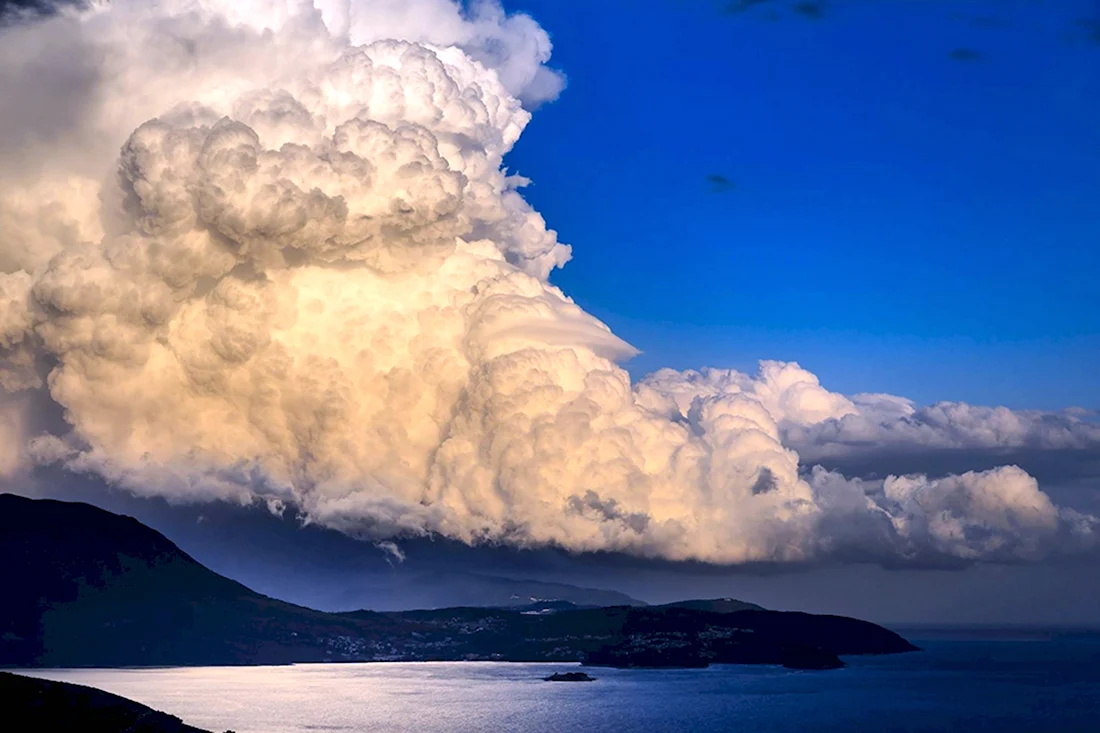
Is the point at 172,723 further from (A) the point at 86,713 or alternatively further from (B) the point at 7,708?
(B) the point at 7,708

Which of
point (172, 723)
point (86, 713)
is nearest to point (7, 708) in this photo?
point (86, 713)

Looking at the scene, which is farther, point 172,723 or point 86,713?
point 172,723

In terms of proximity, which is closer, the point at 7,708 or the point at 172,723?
the point at 7,708
